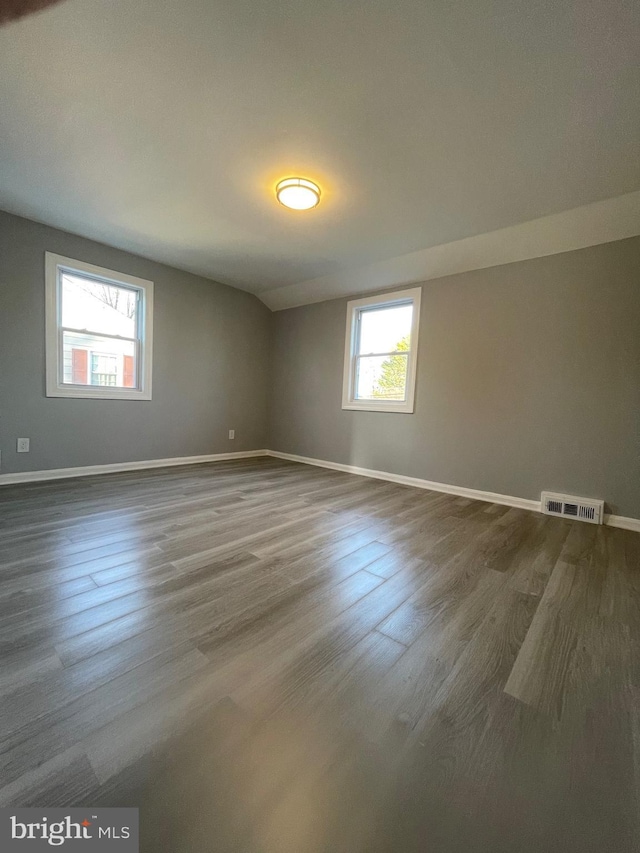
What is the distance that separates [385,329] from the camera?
4.16 metres

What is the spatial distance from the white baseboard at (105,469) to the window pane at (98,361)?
91cm

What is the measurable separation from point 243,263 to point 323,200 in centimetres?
167

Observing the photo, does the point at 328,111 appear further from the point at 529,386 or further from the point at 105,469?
the point at 105,469

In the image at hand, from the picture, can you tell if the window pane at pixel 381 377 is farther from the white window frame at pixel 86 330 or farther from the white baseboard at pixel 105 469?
the white window frame at pixel 86 330

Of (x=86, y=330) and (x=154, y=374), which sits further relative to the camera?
(x=154, y=374)

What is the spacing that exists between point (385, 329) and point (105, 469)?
372 centimetres

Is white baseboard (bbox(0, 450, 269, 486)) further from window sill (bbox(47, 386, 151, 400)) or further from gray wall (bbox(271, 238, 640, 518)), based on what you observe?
gray wall (bbox(271, 238, 640, 518))

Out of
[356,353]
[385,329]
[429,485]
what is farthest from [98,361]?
[429,485]

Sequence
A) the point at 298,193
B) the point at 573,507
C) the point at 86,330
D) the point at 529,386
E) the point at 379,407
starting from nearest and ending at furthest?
the point at 298,193, the point at 573,507, the point at 529,386, the point at 86,330, the point at 379,407

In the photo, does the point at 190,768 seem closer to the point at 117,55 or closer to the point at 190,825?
the point at 190,825

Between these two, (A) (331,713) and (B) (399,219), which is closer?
(A) (331,713)

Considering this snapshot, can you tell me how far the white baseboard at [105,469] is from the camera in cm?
311

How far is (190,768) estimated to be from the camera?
2.45 ft

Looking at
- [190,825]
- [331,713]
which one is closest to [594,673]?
[331,713]
